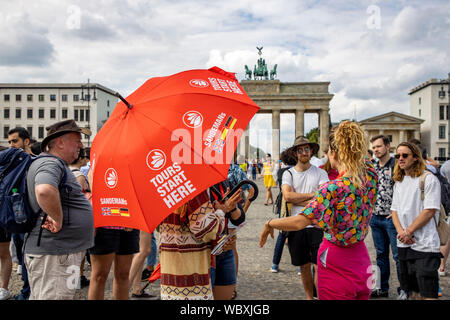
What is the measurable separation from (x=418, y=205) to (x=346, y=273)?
1784 mm

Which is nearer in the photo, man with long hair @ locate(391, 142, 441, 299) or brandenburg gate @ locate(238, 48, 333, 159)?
man with long hair @ locate(391, 142, 441, 299)

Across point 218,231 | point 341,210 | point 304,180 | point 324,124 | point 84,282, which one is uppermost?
point 324,124

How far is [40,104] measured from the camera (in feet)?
261

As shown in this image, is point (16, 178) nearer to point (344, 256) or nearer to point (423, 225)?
point (344, 256)

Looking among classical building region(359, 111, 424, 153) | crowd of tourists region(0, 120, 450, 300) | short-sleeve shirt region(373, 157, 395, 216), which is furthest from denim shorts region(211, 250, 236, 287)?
classical building region(359, 111, 424, 153)

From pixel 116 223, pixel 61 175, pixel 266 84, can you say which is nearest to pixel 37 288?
pixel 61 175

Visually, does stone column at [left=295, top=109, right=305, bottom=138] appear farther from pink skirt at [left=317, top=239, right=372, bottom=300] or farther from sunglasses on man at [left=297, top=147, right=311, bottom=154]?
pink skirt at [left=317, top=239, right=372, bottom=300]

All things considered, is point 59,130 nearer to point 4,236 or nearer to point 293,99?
point 4,236

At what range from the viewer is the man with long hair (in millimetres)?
3734

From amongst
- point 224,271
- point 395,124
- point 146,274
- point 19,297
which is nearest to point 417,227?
point 224,271

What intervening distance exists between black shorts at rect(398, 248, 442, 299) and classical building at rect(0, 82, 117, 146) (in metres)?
78.2

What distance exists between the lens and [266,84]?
5825cm
